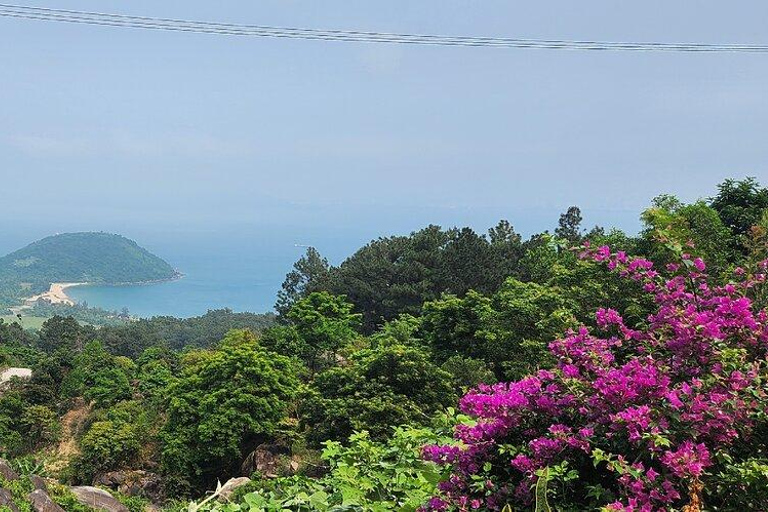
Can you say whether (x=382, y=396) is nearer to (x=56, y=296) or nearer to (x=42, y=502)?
(x=42, y=502)

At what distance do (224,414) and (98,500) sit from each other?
2.34 m

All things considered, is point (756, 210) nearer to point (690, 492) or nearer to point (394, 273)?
point (394, 273)

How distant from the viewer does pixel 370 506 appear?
1966 mm

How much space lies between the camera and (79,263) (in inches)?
5463

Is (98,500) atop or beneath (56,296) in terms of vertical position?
atop

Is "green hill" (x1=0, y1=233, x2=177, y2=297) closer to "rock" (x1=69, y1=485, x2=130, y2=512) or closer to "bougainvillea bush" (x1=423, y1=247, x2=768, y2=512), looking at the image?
"rock" (x1=69, y1=485, x2=130, y2=512)

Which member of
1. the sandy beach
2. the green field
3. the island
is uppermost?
the island

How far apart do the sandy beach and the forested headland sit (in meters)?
104

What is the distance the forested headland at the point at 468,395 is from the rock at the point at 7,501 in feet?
0.08

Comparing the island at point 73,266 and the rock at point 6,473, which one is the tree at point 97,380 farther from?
the island at point 73,266

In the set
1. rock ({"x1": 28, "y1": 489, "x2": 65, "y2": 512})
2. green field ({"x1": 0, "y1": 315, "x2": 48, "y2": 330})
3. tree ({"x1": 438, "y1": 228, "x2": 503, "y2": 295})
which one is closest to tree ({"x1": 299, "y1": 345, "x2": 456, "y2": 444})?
rock ({"x1": 28, "y1": 489, "x2": 65, "y2": 512})

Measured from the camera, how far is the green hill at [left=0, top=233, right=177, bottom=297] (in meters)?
131

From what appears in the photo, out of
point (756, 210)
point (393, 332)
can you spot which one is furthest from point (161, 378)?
point (756, 210)

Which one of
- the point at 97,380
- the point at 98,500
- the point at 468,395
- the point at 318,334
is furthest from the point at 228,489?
the point at 97,380
